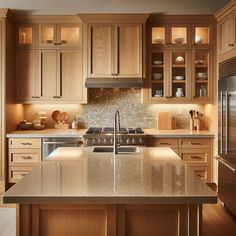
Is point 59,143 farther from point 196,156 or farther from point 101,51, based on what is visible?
point 196,156

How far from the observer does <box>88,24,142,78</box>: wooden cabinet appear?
5117 millimetres

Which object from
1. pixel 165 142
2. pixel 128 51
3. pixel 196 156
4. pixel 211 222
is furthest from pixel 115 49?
pixel 211 222

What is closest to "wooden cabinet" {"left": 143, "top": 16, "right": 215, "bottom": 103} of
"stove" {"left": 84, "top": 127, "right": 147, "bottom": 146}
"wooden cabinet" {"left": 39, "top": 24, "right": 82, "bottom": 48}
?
"stove" {"left": 84, "top": 127, "right": 147, "bottom": 146}

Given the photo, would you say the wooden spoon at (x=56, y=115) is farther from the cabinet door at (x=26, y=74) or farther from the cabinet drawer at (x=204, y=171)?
the cabinet drawer at (x=204, y=171)

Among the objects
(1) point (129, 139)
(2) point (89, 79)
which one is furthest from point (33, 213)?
(2) point (89, 79)

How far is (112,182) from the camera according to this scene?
1970 millimetres

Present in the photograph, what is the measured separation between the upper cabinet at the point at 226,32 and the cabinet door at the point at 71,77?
2.00 meters

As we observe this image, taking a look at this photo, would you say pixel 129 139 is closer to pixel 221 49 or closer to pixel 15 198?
pixel 221 49

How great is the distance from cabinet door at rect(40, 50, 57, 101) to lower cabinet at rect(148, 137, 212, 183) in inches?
63.8

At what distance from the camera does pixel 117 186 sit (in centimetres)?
188

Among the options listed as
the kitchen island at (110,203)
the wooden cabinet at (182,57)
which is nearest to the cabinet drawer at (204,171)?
the wooden cabinet at (182,57)

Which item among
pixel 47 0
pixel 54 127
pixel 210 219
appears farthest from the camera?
pixel 54 127

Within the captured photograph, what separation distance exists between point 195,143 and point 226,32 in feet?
5.12

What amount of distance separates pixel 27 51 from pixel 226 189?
3369mm
